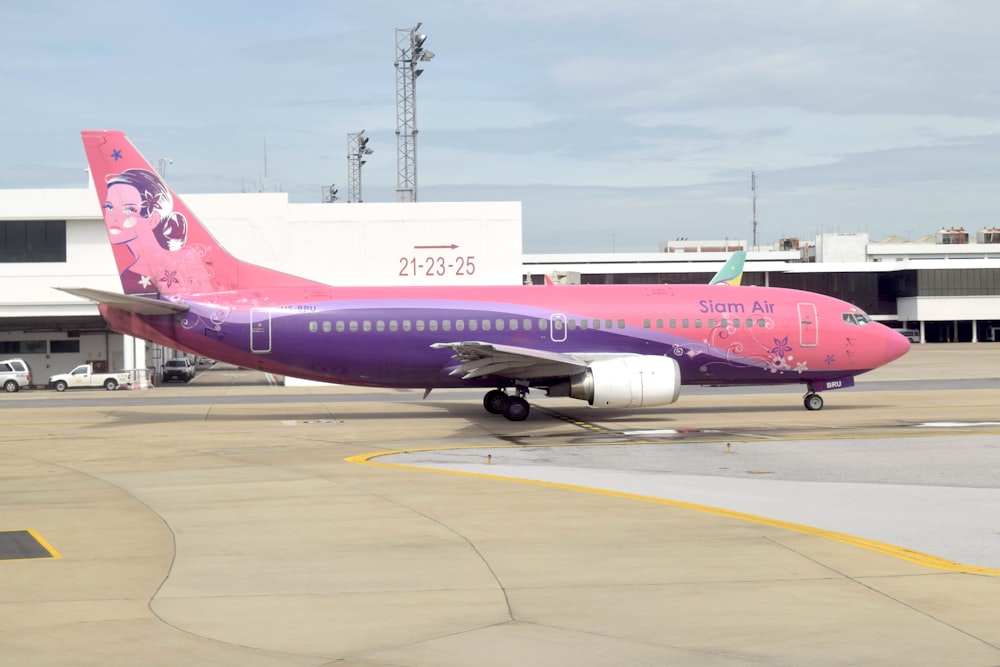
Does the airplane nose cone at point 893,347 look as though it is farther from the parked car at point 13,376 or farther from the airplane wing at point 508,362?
the parked car at point 13,376

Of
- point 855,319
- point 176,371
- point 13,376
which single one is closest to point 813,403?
point 855,319

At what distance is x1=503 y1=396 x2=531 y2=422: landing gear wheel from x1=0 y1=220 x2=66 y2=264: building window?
3530cm

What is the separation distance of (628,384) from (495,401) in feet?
18.2

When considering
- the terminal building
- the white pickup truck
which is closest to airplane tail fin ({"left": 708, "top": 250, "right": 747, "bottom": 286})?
the terminal building

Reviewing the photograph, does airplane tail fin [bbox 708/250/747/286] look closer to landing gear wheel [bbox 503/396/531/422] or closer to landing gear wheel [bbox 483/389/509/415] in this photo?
landing gear wheel [bbox 483/389/509/415]

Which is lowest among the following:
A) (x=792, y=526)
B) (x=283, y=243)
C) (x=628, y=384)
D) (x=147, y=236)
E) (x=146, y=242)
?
(x=792, y=526)

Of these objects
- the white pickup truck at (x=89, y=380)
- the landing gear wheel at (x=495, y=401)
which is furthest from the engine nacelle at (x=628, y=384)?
the white pickup truck at (x=89, y=380)

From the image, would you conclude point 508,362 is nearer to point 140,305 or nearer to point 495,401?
point 495,401

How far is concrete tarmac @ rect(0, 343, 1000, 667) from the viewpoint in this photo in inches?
358

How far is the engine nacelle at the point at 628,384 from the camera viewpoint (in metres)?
29.0

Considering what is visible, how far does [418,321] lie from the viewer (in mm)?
31984

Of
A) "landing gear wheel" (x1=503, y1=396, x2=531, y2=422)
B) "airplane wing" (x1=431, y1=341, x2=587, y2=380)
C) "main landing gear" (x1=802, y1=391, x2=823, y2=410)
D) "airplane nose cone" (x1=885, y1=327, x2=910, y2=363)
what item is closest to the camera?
"airplane wing" (x1=431, y1=341, x2=587, y2=380)

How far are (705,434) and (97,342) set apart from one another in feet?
155

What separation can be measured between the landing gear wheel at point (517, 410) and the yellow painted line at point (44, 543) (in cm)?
1753
